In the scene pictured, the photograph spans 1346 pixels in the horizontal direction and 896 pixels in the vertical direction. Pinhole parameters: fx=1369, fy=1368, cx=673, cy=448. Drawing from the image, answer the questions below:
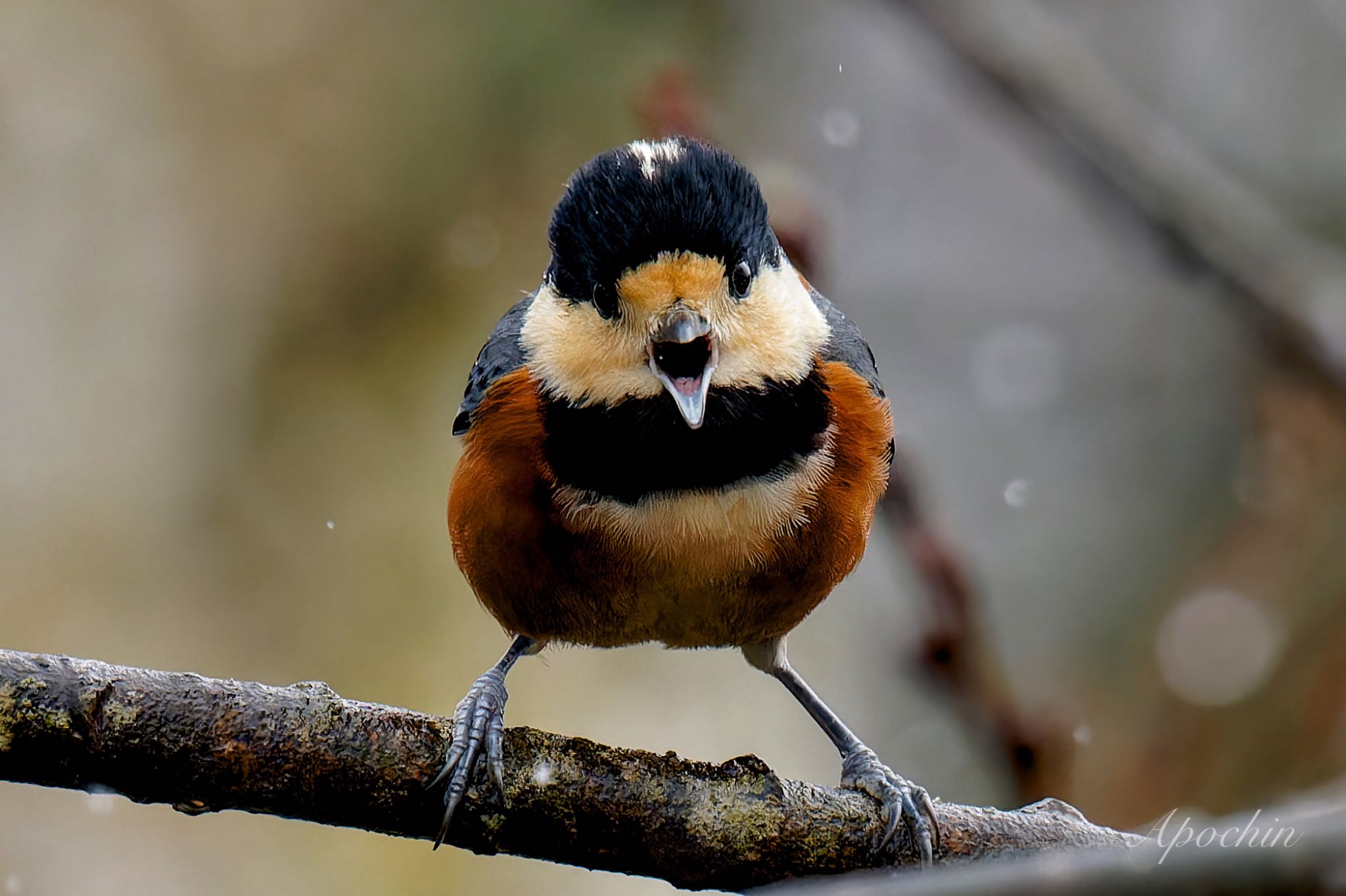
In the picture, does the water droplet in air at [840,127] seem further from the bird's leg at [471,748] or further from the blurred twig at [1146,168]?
the bird's leg at [471,748]

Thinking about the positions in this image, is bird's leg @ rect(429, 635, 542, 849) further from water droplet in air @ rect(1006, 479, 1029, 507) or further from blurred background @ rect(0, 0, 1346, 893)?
water droplet in air @ rect(1006, 479, 1029, 507)

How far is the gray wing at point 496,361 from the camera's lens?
299 centimetres

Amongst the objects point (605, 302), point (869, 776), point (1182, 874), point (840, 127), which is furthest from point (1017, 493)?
point (1182, 874)

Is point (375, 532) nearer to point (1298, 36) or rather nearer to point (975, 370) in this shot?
point (975, 370)

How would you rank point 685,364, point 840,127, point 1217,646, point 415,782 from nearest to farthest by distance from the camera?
point 415,782, point 685,364, point 1217,646, point 840,127

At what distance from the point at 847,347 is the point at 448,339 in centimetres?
369

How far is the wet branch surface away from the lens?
2.19 m

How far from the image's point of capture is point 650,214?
2.54 meters

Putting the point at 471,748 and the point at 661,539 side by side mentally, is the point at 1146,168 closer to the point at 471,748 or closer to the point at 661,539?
the point at 661,539

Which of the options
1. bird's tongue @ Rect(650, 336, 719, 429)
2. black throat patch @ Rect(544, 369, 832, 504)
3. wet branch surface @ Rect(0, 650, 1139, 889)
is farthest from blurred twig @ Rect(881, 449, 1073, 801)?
bird's tongue @ Rect(650, 336, 719, 429)

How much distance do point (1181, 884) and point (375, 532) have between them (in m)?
5.48

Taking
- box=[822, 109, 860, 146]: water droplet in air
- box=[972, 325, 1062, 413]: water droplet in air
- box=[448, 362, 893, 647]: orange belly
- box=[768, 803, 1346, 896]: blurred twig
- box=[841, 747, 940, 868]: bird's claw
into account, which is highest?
box=[822, 109, 860, 146]: water droplet in air

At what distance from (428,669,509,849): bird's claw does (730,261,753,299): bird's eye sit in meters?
0.93

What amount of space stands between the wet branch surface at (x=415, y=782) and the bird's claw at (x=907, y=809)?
0.10 feet
